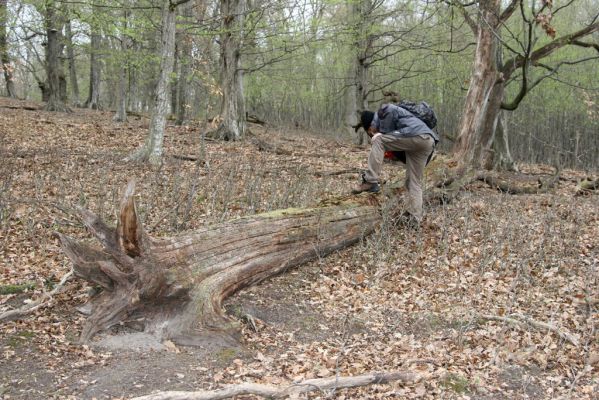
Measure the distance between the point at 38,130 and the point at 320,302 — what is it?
11.1 m

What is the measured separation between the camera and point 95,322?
14.5 ft

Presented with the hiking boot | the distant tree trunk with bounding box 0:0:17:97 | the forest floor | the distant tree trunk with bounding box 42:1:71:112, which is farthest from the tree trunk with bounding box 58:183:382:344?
the distant tree trunk with bounding box 42:1:71:112

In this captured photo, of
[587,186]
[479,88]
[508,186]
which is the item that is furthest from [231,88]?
[587,186]

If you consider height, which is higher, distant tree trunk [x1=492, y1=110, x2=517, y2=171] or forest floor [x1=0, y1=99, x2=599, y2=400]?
distant tree trunk [x1=492, y1=110, x2=517, y2=171]

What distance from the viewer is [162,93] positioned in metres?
10.1

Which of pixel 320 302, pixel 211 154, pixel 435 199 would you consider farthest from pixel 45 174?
pixel 435 199

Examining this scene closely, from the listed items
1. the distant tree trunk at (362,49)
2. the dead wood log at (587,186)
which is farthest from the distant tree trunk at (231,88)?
the dead wood log at (587,186)

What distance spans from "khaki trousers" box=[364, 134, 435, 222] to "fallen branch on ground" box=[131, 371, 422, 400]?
3512mm

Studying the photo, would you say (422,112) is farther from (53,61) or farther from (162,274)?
(53,61)

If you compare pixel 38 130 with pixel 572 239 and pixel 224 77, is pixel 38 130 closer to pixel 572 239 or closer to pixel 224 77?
pixel 224 77

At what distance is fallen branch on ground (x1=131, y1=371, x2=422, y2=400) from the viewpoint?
138 inches

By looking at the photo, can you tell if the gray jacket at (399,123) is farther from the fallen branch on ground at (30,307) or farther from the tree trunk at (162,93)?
the tree trunk at (162,93)

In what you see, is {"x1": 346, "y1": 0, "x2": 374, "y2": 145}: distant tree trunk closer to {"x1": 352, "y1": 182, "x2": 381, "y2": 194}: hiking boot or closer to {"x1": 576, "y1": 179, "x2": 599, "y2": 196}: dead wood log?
{"x1": 576, "y1": 179, "x2": 599, "y2": 196}: dead wood log

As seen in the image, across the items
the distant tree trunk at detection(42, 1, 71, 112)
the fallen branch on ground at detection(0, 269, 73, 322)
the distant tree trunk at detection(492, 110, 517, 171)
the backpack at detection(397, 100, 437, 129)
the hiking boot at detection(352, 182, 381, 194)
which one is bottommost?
the fallen branch on ground at detection(0, 269, 73, 322)
